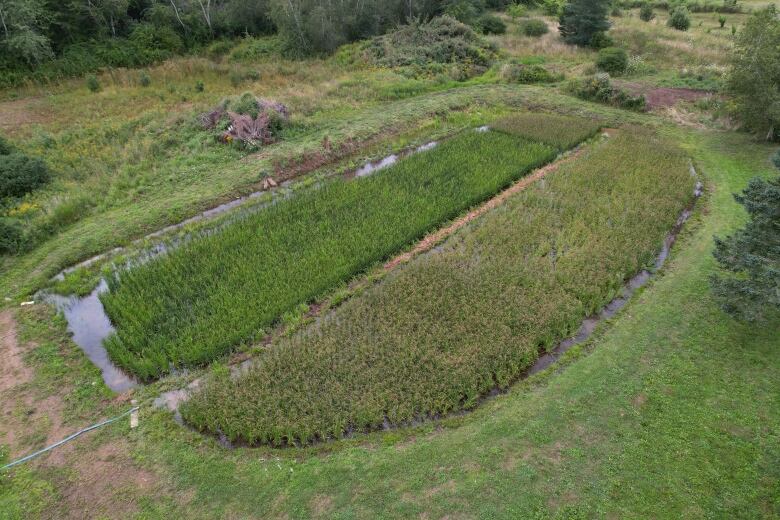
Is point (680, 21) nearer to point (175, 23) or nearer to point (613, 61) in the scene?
point (613, 61)

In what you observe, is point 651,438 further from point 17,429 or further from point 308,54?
point 308,54

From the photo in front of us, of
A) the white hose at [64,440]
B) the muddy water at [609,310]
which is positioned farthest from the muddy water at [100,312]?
the muddy water at [609,310]

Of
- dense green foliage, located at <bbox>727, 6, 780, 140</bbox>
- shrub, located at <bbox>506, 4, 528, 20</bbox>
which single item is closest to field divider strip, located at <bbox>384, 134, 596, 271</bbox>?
dense green foliage, located at <bbox>727, 6, 780, 140</bbox>

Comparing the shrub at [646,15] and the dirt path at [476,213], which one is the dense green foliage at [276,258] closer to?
the dirt path at [476,213]

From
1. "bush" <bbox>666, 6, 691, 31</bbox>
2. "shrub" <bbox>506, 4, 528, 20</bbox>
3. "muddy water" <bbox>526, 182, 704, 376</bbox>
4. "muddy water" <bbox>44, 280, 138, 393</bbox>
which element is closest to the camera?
"muddy water" <bbox>44, 280, 138, 393</bbox>

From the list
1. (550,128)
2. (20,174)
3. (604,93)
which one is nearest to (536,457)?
(550,128)

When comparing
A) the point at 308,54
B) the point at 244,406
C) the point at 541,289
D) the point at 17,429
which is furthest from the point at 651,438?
the point at 308,54

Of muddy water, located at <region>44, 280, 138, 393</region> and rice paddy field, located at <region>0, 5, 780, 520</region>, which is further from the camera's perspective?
muddy water, located at <region>44, 280, 138, 393</region>

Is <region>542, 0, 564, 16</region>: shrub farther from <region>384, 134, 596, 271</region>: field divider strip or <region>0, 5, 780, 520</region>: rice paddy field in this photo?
<region>384, 134, 596, 271</region>: field divider strip
